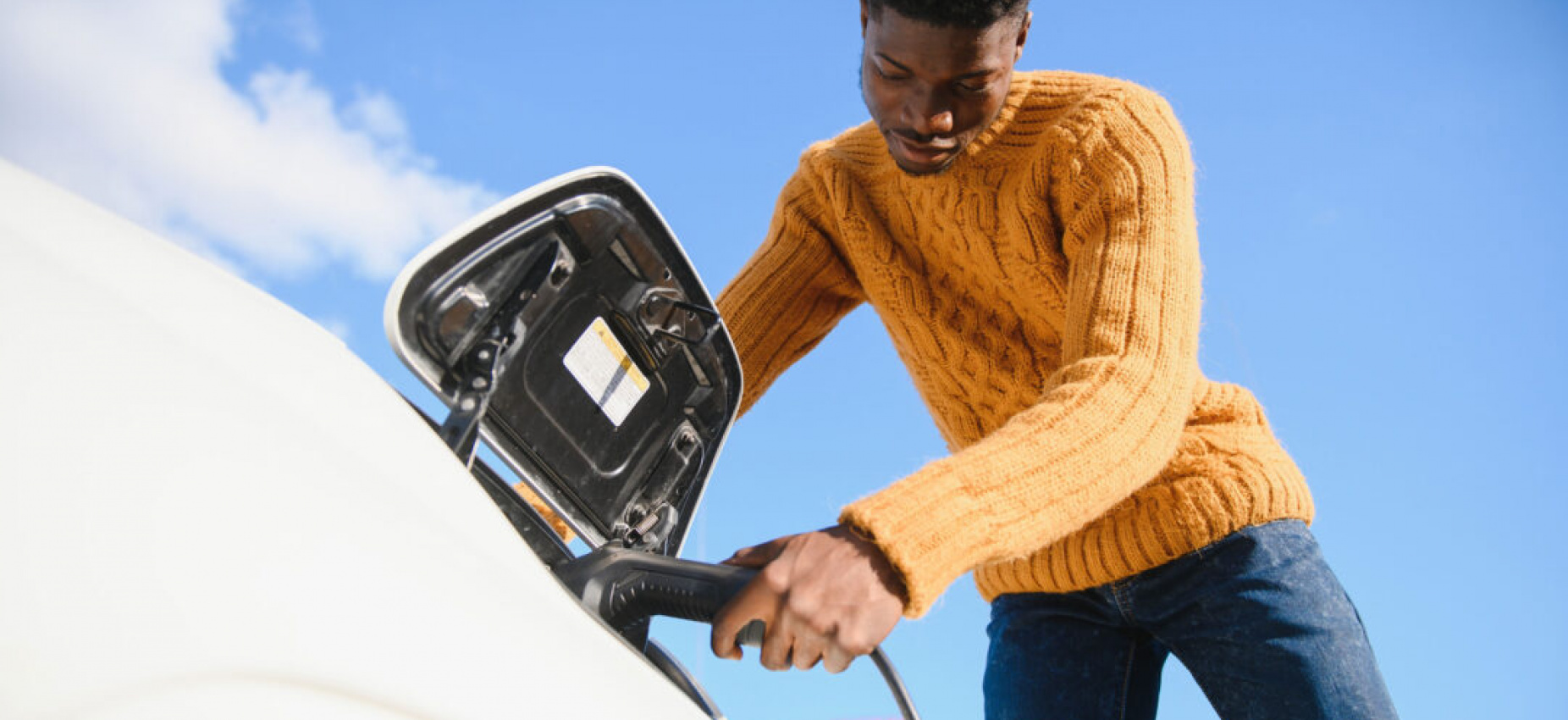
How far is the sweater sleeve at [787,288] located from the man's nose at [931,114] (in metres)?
0.40

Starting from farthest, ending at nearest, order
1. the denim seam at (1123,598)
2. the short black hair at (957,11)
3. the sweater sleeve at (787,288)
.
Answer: the sweater sleeve at (787,288) < the denim seam at (1123,598) < the short black hair at (957,11)

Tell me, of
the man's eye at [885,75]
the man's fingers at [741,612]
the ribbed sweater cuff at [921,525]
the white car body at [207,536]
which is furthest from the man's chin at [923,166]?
the white car body at [207,536]

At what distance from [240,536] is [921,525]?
619mm

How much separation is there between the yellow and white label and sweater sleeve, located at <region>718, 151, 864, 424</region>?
46 centimetres

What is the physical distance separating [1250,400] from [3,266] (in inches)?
64.2

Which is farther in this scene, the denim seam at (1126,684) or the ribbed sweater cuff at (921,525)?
the denim seam at (1126,684)

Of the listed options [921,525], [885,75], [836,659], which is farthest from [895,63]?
[836,659]

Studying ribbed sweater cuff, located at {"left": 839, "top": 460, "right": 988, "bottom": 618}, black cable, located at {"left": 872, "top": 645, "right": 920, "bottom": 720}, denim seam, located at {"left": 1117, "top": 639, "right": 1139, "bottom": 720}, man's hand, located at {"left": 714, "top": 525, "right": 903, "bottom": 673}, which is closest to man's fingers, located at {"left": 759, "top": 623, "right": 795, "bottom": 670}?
man's hand, located at {"left": 714, "top": 525, "right": 903, "bottom": 673}

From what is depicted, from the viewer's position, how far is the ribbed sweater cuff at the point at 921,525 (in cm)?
103

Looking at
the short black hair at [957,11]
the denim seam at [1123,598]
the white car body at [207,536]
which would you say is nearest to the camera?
the white car body at [207,536]

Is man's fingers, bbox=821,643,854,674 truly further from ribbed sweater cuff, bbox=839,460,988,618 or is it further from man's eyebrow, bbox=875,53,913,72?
man's eyebrow, bbox=875,53,913,72

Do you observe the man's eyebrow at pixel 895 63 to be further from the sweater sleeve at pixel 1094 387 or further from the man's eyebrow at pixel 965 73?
the sweater sleeve at pixel 1094 387

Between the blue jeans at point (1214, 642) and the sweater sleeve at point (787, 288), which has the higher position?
the sweater sleeve at point (787, 288)

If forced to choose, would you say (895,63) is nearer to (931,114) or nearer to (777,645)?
(931,114)
